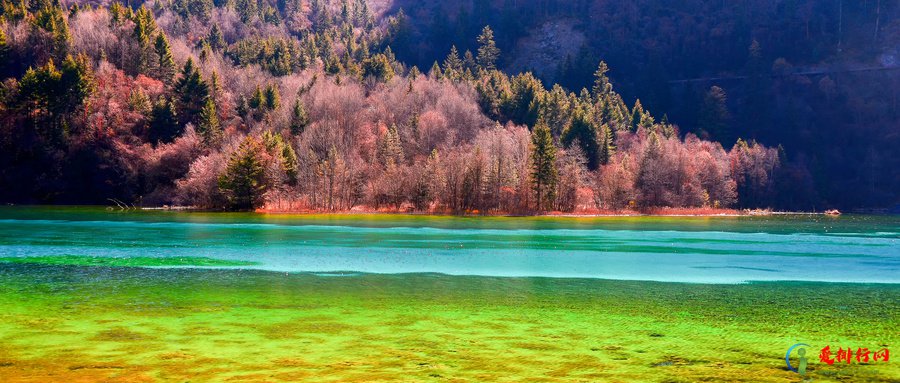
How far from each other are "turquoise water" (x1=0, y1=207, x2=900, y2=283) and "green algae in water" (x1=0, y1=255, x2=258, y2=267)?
0.83 metres

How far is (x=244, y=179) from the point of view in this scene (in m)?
98.4

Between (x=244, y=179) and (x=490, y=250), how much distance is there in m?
60.5

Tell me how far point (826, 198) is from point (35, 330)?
611 feet

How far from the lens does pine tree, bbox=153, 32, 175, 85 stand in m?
140

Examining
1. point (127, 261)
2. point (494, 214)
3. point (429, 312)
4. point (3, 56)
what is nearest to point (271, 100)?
point (3, 56)

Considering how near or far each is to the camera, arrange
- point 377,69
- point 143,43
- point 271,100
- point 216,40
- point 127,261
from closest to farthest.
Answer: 1. point 127,261
2. point 271,100
3. point 143,43
4. point 377,69
5. point 216,40

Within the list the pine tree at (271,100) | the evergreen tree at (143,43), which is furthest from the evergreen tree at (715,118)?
the evergreen tree at (143,43)

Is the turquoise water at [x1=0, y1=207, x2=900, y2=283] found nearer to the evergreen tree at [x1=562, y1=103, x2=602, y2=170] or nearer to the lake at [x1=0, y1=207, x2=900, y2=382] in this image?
the lake at [x1=0, y1=207, x2=900, y2=382]

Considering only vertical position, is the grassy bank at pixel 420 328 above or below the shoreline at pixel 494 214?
below

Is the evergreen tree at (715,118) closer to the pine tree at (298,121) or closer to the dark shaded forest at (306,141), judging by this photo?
the dark shaded forest at (306,141)

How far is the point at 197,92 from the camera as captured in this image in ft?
428

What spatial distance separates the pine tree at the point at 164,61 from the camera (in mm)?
140500

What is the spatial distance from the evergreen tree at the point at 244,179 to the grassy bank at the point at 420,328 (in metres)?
67.8

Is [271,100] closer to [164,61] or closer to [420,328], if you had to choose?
[164,61]
